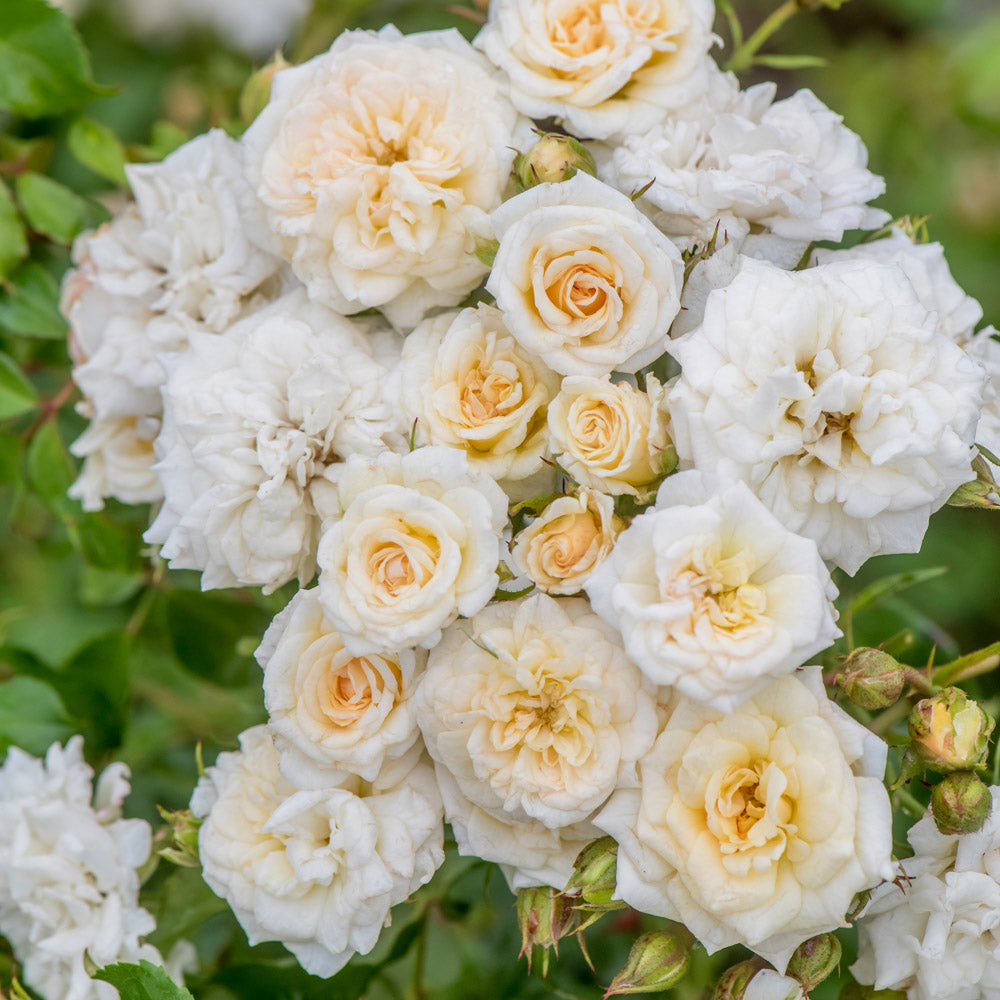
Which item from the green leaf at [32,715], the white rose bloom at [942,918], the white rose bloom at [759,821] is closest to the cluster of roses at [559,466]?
the white rose bloom at [759,821]

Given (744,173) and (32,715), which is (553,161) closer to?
(744,173)

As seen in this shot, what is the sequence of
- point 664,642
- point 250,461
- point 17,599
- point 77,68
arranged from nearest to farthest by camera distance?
point 664,642 → point 250,461 → point 77,68 → point 17,599

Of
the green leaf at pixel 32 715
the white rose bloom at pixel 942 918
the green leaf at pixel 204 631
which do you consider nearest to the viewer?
the white rose bloom at pixel 942 918

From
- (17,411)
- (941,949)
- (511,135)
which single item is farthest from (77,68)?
(941,949)

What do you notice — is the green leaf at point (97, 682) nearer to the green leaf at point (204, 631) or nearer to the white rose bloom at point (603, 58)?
the green leaf at point (204, 631)

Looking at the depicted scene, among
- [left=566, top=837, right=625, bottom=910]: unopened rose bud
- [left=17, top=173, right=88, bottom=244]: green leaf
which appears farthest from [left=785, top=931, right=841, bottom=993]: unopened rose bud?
[left=17, top=173, right=88, bottom=244]: green leaf

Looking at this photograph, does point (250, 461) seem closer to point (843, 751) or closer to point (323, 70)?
point (323, 70)

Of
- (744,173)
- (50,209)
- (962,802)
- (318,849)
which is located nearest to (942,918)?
(962,802)

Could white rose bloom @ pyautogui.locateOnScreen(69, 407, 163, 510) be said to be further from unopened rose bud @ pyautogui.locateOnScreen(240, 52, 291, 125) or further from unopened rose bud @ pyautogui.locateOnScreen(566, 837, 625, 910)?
unopened rose bud @ pyautogui.locateOnScreen(566, 837, 625, 910)
